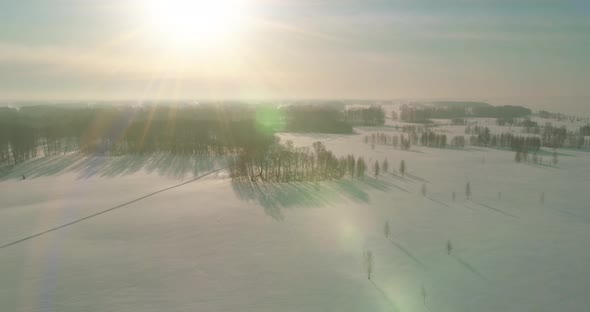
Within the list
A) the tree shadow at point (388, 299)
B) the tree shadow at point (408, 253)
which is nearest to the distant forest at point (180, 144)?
the tree shadow at point (408, 253)

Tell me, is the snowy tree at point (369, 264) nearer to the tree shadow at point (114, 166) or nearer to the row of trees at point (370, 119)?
the tree shadow at point (114, 166)

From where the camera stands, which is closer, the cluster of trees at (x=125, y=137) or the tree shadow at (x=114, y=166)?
the tree shadow at (x=114, y=166)

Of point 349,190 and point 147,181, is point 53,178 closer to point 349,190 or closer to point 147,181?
point 147,181

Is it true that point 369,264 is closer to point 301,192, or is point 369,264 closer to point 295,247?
point 295,247

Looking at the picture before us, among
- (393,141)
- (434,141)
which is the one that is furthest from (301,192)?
(434,141)

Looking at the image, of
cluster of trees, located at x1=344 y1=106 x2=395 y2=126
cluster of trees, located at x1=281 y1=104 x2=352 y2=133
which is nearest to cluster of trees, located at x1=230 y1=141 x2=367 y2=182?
cluster of trees, located at x1=281 y1=104 x2=352 y2=133

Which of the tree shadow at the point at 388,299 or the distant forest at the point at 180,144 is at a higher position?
the distant forest at the point at 180,144

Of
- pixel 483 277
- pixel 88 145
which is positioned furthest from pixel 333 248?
pixel 88 145
